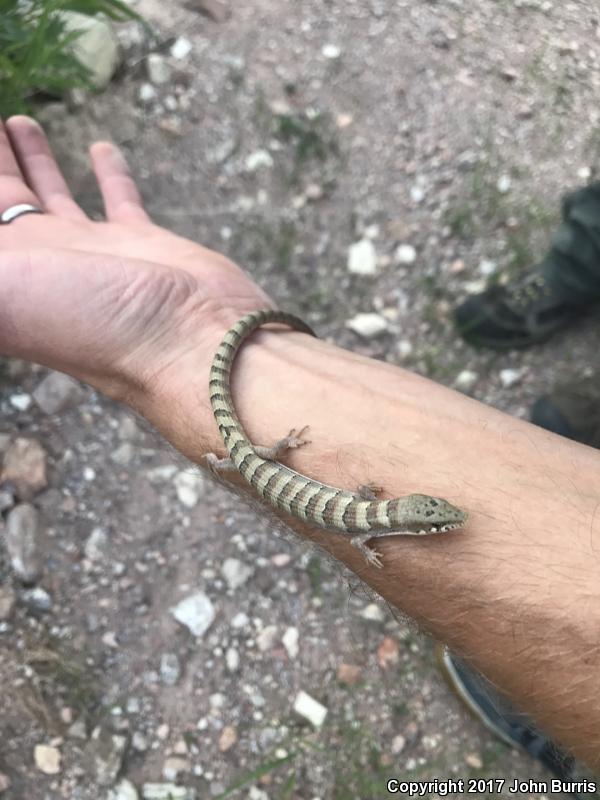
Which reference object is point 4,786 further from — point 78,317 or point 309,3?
point 309,3

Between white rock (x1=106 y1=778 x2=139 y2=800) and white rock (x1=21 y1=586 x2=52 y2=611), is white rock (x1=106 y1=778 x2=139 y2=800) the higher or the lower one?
Result: the lower one

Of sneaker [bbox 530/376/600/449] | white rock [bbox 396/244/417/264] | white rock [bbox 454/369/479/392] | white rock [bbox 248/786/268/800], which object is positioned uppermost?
white rock [bbox 396/244/417/264]

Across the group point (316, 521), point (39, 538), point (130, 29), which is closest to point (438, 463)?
point (316, 521)

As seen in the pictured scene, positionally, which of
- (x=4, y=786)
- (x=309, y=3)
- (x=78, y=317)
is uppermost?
(x=309, y=3)

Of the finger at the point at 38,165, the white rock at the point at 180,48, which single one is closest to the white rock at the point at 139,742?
the finger at the point at 38,165

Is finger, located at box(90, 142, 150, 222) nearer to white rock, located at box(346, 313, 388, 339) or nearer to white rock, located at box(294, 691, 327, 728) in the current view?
white rock, located at box(346, 313, 388, 339)

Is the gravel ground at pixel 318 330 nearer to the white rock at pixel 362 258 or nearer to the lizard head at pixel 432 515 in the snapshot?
the white rock at pixel 362 258

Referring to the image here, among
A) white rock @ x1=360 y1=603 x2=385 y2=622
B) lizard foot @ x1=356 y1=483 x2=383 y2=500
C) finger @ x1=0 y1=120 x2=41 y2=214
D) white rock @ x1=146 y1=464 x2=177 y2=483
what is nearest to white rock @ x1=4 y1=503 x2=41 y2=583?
white rock @ x1=146 y1=464 x2=177 y2=483
